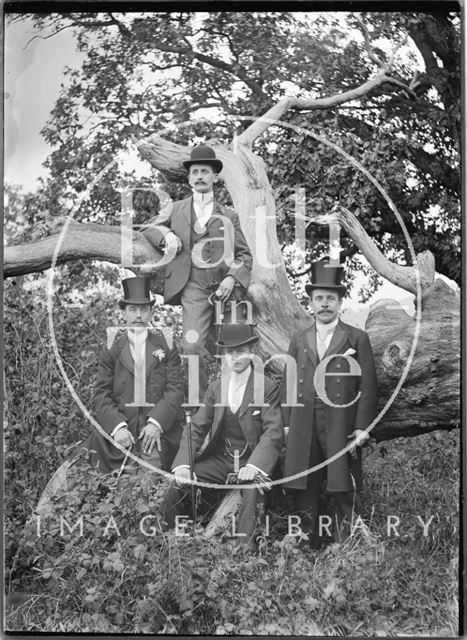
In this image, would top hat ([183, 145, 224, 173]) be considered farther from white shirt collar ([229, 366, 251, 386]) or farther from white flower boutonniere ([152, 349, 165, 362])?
white shirt collar ([229, 366, 251, 386])

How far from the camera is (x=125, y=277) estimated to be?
565 cm

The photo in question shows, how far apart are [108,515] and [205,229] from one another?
1.81m

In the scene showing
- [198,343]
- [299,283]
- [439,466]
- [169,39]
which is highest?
[169,39]

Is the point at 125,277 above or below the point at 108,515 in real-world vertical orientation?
above

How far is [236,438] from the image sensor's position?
551 cm

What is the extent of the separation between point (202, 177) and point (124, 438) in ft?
5.42

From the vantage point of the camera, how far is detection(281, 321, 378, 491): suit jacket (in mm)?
5457

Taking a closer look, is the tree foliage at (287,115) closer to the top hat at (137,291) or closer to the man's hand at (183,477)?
the top hat at (137,291)

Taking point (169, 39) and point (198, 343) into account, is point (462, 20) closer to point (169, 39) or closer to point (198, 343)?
point (169, 39)

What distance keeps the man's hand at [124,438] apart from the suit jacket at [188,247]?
827 mm

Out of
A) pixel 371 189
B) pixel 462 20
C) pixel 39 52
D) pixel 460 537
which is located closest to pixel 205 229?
pixel 371 189

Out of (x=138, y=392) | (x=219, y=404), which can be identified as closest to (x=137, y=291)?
(x=138, y=392)

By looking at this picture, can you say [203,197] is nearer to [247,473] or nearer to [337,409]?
[337,409]

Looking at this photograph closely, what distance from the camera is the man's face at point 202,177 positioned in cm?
565
